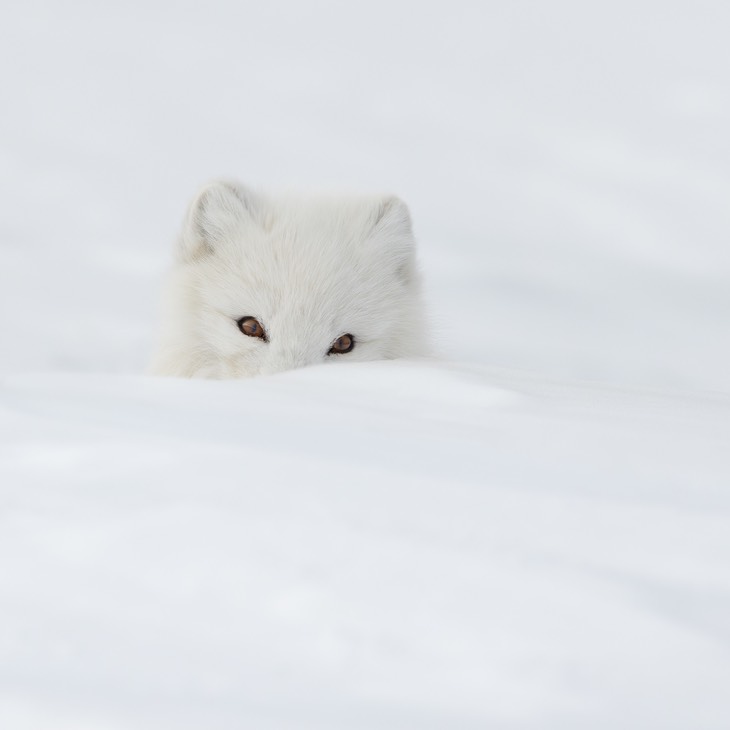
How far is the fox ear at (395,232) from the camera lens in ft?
10.2

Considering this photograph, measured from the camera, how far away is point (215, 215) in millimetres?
3070

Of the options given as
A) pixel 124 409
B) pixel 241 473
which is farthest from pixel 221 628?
pixel 124 409

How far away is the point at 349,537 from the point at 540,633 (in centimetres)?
20

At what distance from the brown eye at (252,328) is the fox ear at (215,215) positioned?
13.4 inches

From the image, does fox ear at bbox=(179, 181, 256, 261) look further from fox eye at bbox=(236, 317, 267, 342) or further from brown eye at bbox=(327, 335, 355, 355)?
brown eye at bbox=(327, 335, 355, 355)

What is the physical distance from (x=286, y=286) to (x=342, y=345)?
22 cm

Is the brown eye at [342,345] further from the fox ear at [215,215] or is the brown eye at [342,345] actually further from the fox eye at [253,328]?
the fox ear at [215,215]

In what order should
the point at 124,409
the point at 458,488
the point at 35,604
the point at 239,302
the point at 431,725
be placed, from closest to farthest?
1. the point at 431,725
2. the point at 35,604
3. the point at 458,488
4. the point at 124,409
5. the point at 239,302

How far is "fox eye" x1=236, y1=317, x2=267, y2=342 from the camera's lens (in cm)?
280

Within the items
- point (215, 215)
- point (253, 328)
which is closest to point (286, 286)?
point (253, 328)

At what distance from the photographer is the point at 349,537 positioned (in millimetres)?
984

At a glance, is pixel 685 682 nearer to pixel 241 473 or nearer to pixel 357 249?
pixel 241 473

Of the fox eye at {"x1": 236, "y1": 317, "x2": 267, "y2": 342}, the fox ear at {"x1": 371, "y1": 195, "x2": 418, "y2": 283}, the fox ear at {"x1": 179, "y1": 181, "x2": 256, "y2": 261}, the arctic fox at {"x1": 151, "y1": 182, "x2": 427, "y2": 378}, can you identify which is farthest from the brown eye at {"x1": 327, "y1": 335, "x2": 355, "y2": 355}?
the fox ear at {"x1": 179, "y1": 181, "x2": 256, "y2": 261}

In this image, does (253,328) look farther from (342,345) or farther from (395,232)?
(395,232)
